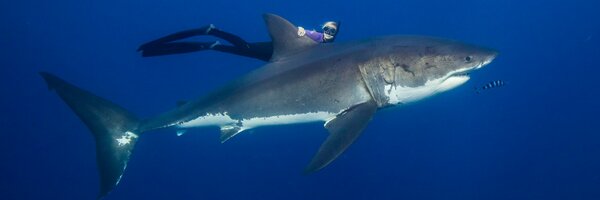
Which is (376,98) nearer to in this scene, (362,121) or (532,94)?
(362,121)

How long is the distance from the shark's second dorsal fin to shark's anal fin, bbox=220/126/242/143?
1302mm

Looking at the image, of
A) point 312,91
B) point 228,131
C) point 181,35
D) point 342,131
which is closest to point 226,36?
point 181,35

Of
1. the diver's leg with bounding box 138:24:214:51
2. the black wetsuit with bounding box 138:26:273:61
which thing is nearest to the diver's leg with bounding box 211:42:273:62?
the black wetsuit with bounding box 138:26:273:61

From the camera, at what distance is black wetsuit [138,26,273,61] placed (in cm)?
670

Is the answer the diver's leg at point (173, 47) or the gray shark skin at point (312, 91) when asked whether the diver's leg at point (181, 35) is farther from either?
the gray shark skin at point (312, 91)

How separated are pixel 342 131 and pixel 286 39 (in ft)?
6.55

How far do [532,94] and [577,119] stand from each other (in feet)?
21.7

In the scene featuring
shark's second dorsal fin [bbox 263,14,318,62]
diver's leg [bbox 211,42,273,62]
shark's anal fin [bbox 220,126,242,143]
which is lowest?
shark's anal fin [bbox 220,126,242,143]

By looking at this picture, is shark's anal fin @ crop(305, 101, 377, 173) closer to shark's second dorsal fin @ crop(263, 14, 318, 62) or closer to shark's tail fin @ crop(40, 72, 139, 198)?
shark's second dorsal fin @ crop(263, 14, 318, 62)

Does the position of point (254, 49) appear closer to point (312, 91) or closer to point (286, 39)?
point (286, 39)

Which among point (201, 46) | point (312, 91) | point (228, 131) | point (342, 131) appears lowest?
point (342, 131)

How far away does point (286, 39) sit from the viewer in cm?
594

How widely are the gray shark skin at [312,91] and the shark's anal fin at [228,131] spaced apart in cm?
2

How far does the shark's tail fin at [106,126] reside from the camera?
6266mm
